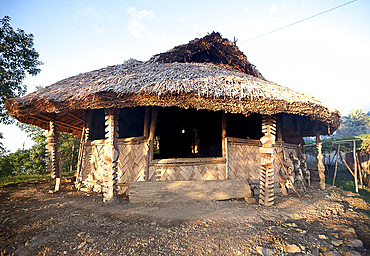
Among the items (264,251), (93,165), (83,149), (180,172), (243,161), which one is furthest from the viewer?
(83,149)

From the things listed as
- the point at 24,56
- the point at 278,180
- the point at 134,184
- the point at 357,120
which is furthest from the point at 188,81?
the point at 357,120

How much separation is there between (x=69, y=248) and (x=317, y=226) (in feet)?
13.0

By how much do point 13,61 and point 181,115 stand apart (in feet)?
31.5

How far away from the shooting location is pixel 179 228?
2.68 metres

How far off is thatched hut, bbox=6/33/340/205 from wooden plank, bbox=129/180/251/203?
0.75ft

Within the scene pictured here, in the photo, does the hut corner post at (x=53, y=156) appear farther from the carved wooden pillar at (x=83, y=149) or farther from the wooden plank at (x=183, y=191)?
the wooden plank at (x=183, y=191)

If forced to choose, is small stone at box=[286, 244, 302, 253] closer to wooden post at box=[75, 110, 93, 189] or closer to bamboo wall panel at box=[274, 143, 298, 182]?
bamboo wall panel at box=[274, 143, 298, 182]

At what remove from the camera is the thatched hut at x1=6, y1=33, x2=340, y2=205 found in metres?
3.53

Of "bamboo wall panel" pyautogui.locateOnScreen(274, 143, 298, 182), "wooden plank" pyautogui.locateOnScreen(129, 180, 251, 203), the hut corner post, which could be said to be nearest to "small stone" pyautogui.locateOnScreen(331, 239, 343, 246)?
"wooden plank" pyautogui.locateOnScreen(129, 180, 251, 203)

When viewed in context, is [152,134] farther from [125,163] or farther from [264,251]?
[264,251]

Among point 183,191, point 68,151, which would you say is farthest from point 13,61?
point 183,191

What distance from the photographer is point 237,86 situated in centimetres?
364

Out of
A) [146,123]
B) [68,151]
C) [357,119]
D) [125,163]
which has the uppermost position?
[357,119]

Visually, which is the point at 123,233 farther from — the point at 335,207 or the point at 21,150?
the point at 21,150
